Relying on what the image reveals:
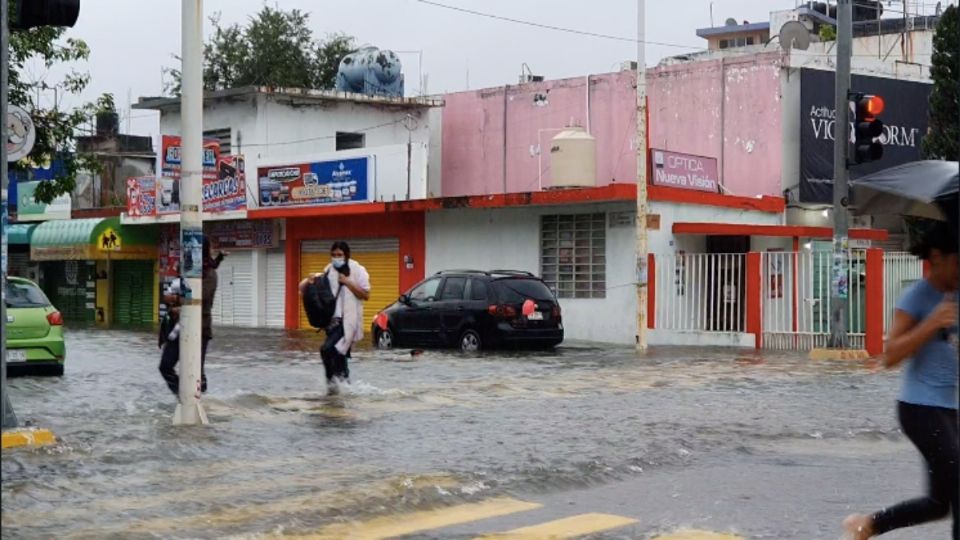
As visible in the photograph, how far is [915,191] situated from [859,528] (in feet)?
5.34

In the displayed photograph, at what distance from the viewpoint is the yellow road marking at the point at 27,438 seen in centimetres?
1053

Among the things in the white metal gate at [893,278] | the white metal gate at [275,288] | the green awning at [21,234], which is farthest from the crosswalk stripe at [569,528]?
the green awning at [21,234]

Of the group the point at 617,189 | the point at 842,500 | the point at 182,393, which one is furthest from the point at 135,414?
the point at 617,189

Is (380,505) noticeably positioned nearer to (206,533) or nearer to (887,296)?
(206,533)

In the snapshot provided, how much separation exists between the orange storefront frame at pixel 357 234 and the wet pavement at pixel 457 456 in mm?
14656

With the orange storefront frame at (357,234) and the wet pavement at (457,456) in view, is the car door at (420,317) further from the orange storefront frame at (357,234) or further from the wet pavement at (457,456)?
the orange storefront frame at (357,234)

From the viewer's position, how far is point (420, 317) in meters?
25.0

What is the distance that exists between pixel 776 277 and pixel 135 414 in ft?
51.5

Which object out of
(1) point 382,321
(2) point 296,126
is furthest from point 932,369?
(2) point 296,126

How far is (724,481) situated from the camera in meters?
9.59

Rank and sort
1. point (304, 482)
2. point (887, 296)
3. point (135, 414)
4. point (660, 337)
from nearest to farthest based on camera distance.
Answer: point (304, 482) < point (135, 414) < point (887, 296) < point (660, 337)

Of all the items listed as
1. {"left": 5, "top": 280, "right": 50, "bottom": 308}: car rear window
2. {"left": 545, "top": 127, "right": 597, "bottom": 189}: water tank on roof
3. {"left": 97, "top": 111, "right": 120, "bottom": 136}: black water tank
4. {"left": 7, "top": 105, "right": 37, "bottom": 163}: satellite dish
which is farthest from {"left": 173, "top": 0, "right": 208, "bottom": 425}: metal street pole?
{"left": 97, "top": 111, "right": 120, "bottom": 136}: black water tank

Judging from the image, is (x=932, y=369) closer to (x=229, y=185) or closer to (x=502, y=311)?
(x=502, y=311)

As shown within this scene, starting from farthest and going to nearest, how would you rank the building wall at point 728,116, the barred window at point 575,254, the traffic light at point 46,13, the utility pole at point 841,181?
1. the building wall at point 728,116
2. the barred window at point 575,254
3. the utility pole at point 841,181
4. the traffic light at point 46,13
